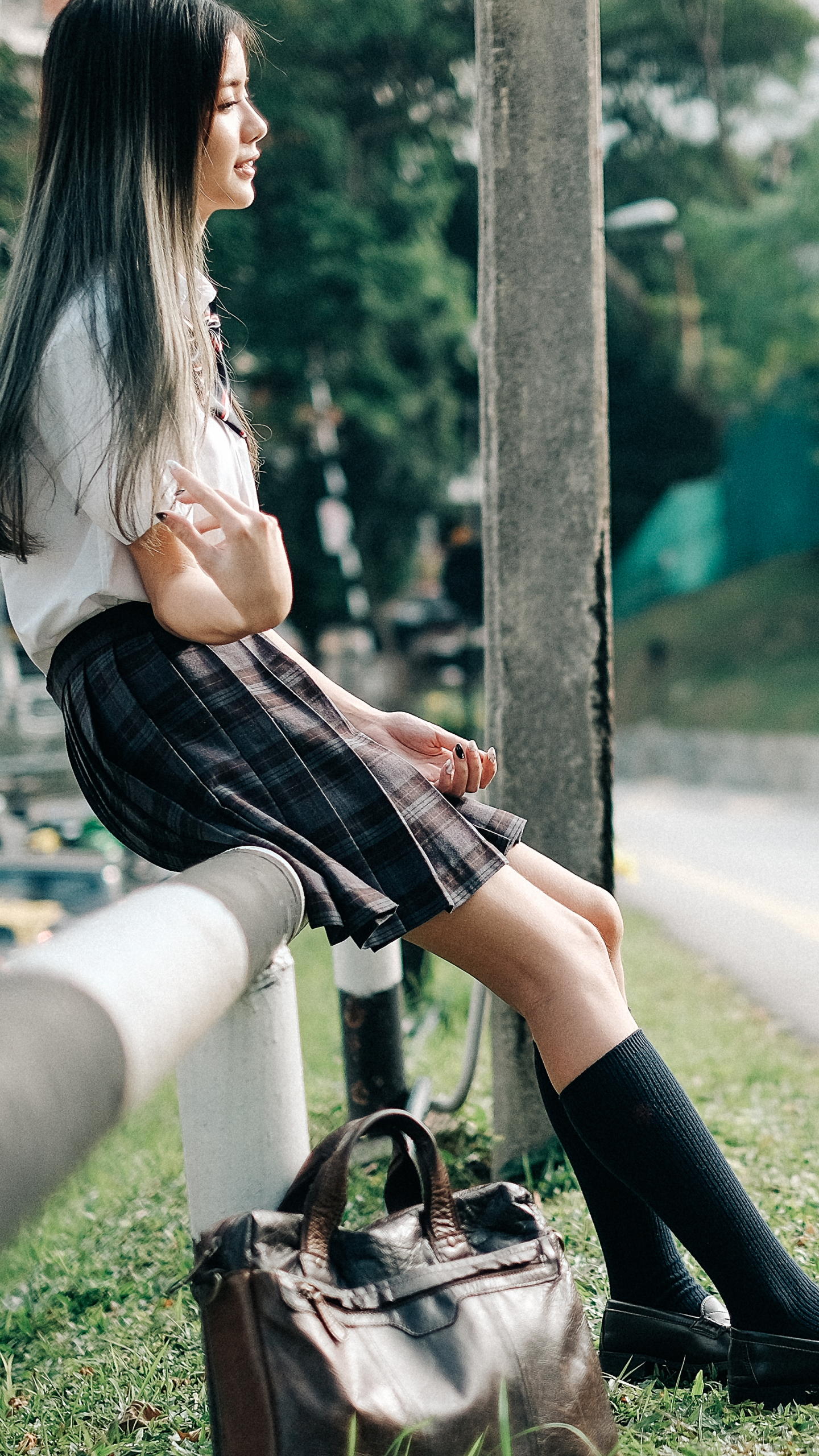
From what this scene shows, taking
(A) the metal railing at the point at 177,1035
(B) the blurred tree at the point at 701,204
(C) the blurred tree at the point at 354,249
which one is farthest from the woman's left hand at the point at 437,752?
(B) the blurred tree at the point at 701,204

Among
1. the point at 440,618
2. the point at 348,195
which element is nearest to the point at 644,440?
the point at 440,618

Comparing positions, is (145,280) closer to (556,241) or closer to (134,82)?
(134,82)

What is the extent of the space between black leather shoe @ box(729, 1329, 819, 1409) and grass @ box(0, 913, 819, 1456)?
0.02 meters

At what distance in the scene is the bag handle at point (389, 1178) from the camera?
128 cm

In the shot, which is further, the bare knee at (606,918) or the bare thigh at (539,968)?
the bare knee at (606,918)

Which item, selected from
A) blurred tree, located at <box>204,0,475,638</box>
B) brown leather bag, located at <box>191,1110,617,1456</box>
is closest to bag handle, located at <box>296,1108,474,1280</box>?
brown leather bag, located at <box>191,1110,617,1456</box>

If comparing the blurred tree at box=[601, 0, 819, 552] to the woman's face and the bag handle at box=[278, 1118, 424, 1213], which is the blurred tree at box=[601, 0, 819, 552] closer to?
the woman's face

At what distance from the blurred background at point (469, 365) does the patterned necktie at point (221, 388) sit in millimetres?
1135

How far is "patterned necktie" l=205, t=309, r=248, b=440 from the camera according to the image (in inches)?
62.7

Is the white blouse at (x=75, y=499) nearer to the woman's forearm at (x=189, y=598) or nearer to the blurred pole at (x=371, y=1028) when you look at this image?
the woman's forearm at (x=189, y=598)

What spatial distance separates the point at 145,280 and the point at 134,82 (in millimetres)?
262

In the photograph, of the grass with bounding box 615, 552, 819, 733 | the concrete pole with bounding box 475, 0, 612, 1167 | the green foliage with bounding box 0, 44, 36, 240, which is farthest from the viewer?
the grass with bounding box 615, 552, 819, 733

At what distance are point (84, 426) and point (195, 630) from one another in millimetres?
250

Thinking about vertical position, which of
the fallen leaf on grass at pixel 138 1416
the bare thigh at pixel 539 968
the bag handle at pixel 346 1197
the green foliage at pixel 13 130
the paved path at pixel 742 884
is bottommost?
the paved path at pixel 742 884
